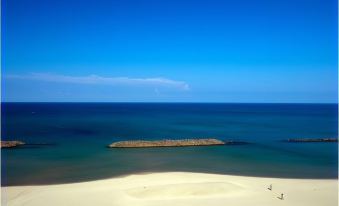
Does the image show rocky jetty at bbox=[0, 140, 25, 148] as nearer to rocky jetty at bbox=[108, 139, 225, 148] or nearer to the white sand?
rocky jetty at bbox=[108, 139, 225, 148]

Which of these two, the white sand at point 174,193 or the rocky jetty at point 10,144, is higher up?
the rocky jetty at point 10,144

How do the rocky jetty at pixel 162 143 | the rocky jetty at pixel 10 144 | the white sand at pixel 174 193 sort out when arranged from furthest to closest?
the rocky jetty at pixel 162 143
the rocky jetty at pixel 10 144
the white sand at pixel 174 193

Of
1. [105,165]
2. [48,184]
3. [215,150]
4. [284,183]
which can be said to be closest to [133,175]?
[105,165]

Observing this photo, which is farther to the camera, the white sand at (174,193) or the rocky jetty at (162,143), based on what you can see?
the rocky jetty at (162,143)

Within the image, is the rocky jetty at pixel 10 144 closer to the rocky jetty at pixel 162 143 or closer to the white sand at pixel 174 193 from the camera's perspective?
the rocky jetty at pixel 162 143

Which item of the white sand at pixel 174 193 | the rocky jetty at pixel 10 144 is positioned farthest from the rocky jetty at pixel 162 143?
the white sand at pixel 174 193

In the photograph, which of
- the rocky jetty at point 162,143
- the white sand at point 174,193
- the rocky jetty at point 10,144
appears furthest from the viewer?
the rocky jetty at point 162,143

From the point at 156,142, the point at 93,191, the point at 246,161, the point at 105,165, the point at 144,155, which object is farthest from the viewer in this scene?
the point at 156,142

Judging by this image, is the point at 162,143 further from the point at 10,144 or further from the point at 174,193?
the point at 174,193

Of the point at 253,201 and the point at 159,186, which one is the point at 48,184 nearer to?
the point at 159,186
